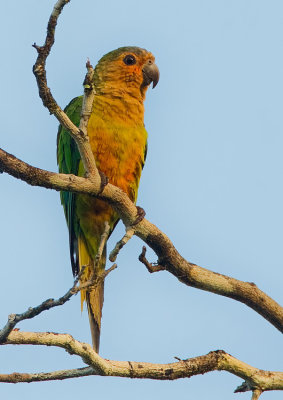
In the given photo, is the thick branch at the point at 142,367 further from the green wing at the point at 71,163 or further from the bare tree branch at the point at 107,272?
the green wing at the point at 71,163

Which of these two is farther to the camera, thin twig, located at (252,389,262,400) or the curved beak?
the curved beak

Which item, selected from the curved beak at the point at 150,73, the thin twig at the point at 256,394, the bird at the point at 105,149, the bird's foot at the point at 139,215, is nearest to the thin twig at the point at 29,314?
the bird's foot at the point at 139,215

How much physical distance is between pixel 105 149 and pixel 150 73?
4.92 ft

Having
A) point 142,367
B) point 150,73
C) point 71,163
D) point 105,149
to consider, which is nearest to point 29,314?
point 142,367

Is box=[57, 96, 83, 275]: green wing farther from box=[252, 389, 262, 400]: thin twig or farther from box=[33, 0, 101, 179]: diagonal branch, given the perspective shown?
box=[252, 389, 262, 400]: thin twig

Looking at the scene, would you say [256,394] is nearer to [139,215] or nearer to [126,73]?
[139,215]

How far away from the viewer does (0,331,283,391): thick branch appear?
3.54 m

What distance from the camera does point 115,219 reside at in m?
6.53

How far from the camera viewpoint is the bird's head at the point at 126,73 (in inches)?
264

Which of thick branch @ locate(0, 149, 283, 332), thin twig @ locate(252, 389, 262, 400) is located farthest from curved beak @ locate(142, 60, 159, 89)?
thin twig @ locate(252, 389, 262, 400)

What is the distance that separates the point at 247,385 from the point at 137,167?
9.04 feet

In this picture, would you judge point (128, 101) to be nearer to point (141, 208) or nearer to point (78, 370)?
point (141, 208)

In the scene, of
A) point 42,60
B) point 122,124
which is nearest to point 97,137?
point 122,124

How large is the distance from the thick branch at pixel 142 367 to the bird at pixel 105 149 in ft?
5.75
